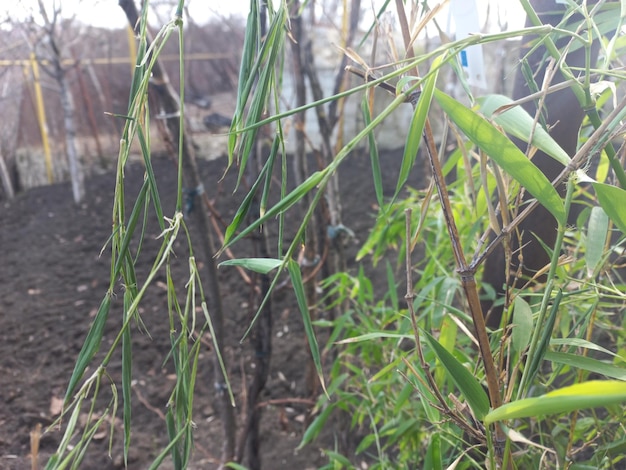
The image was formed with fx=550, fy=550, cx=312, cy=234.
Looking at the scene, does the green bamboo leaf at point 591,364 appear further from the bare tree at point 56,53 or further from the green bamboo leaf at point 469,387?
the bare tree at point 56,53

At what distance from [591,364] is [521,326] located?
6cm

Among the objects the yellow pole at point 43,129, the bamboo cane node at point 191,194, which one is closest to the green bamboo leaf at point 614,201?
the bamboo cane node at point 191,194

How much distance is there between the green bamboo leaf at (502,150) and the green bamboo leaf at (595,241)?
226 millimetres

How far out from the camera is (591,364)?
0.47 m

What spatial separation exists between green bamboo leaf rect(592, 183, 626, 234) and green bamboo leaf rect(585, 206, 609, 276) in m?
0.18

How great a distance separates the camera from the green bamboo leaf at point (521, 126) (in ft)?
1.29

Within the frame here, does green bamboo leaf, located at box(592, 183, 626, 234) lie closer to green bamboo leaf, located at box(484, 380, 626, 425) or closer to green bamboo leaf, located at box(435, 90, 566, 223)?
green bamboo leaf, located at box(435, 90, 566, 223)

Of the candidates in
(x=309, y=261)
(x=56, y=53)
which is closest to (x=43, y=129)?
(x=56, y=53)

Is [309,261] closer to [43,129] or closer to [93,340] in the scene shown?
[93,340]

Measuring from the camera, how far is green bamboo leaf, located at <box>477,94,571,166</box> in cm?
39

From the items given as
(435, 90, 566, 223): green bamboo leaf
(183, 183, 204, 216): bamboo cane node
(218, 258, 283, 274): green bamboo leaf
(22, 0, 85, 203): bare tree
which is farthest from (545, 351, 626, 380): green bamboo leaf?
(22, 0, 85, 203): bare tree

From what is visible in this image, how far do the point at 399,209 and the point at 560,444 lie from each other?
1.82 feet

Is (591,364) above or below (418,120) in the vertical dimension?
below

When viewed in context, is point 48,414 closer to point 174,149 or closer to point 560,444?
point 174,149
